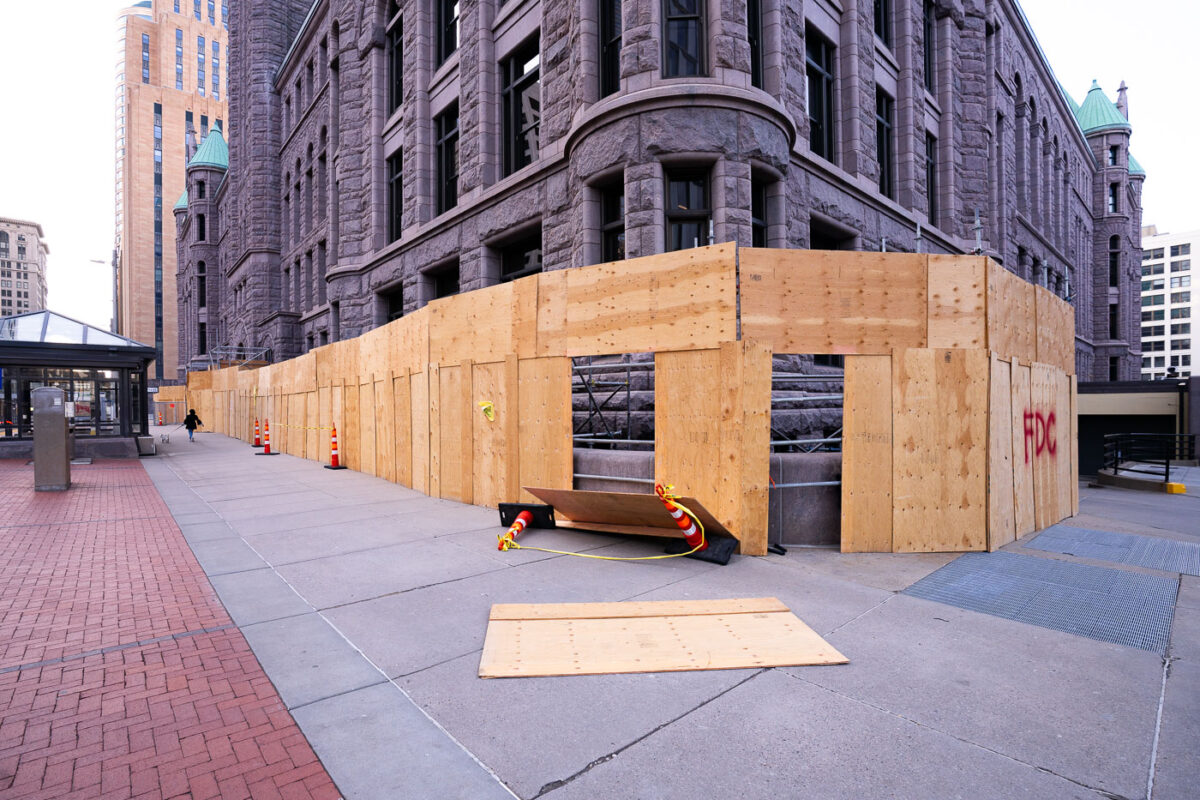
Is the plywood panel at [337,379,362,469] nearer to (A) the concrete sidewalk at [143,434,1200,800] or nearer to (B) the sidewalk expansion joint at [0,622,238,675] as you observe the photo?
(A) the concrete sidewalk at [143,434,1200,800]

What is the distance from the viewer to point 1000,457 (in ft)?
24.2

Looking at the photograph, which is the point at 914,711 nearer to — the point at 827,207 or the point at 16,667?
the point at 16,667

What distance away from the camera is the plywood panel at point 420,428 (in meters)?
11.4

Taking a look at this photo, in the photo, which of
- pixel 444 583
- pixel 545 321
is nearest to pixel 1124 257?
pixel 545 321

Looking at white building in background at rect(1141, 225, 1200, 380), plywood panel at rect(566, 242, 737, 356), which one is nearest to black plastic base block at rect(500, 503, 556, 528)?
plywood panel at rect(566, 242, 737, 356)

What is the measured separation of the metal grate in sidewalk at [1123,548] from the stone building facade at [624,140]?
20.1 ft

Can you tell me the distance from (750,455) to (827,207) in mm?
8674

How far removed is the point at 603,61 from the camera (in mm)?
12258

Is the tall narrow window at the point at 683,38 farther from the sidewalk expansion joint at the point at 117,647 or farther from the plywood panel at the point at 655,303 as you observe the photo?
the sidewalk expansion joint at the point at 117,647

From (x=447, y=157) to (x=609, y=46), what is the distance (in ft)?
27.8

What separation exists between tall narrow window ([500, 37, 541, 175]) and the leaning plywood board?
1272 centimetres

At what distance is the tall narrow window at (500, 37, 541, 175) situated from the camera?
595 inches

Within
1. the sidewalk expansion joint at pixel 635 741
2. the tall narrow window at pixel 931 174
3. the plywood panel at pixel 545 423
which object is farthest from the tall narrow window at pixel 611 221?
the tall narrow window at pixel 931 174

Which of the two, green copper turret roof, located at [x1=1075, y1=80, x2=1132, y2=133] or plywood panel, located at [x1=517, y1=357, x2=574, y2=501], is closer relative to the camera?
plywood panel, located at [x1=517, y1=357, x2=574, y2=501]
